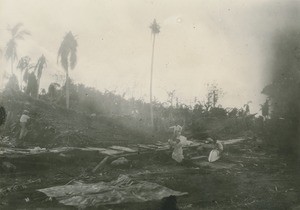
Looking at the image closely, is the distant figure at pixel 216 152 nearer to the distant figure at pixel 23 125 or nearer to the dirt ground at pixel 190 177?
the dirt ground at pixel 190 177

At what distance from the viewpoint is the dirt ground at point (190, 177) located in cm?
564

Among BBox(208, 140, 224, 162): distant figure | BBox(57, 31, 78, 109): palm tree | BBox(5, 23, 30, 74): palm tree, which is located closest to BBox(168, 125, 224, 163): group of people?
BBox(208, 140, 224, 162): distant figure

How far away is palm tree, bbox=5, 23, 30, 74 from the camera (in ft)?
20.0

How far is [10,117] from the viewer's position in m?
6.70

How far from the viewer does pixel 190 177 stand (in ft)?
21.0

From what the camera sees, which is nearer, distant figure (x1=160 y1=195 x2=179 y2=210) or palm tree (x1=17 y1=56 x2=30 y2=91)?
distant figure (x1=160 y1=195 x2=179 y2=210)

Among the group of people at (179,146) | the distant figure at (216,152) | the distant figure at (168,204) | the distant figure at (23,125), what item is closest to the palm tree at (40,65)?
the distant figure at (23,125)

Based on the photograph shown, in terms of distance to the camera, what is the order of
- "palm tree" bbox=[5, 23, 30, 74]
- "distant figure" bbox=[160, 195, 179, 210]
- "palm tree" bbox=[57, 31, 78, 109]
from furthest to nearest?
"palm tree" bbox=[57, 31, 78, 109] → "palm tree" bbox=[5, 23, 30, 74] → "distant figure" bbox=[160, 195, 179, 210]

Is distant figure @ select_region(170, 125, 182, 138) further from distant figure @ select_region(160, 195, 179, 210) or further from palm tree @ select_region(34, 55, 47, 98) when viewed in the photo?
palm tree @ select_region(34, 55, 47, 98)

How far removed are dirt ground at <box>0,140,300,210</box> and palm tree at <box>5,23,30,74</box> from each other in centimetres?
185

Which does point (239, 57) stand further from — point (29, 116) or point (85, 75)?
point (29, 116)

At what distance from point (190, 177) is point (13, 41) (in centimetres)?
406

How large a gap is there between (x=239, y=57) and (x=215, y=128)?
4.84 feet

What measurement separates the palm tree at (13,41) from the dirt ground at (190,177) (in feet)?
6.06
